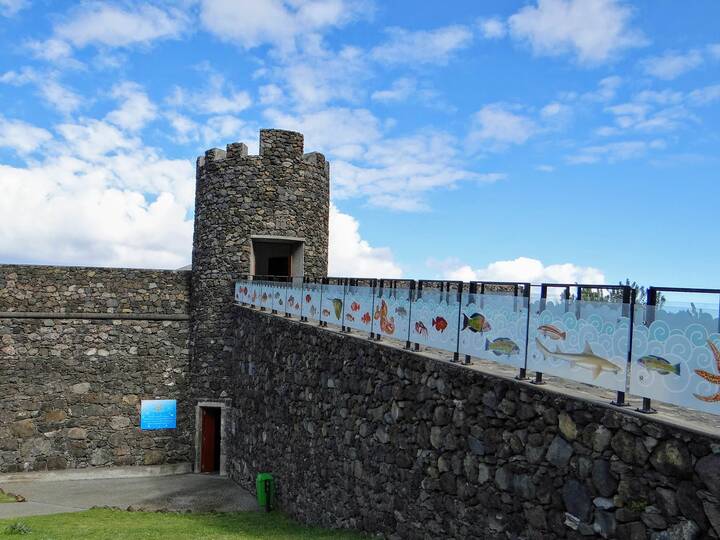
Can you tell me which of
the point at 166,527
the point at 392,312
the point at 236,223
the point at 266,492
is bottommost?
the point at 266,492

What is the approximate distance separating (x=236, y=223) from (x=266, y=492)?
7.63 meters

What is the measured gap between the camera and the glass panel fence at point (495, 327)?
5.95m

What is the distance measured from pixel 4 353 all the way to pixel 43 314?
1.37 meters

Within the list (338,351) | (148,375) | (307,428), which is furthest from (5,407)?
(338,351)

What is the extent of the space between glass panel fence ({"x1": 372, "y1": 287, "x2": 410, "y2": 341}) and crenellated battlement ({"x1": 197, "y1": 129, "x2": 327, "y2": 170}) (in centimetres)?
920

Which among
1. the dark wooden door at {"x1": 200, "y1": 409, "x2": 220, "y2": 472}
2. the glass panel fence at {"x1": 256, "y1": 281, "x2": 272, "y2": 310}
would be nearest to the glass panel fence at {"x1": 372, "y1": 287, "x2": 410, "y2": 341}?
the glass panel fence at {"x1": 256, "y1": 281, "x2": 272, "y2": 310}

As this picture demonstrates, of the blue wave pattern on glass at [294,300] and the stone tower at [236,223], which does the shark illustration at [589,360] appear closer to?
the blue wave pattern on glass at [294,300]

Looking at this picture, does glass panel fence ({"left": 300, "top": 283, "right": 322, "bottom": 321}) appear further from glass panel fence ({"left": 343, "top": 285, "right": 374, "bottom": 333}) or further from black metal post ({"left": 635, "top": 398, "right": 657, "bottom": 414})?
black metal post ({"left": 635, "top": 398, "right": 657, "bottom": 414})

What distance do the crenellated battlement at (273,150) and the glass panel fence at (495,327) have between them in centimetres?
1135

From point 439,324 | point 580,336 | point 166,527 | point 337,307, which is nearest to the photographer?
point 580,336

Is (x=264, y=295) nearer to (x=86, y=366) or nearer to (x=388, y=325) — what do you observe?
(x=86, y=366)

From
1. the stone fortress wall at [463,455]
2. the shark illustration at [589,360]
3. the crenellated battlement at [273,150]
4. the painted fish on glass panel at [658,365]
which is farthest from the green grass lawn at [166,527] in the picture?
the crenellated battlement at [273,150]

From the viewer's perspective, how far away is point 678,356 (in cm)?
438

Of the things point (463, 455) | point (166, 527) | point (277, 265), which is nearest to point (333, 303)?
point (166, 527)
